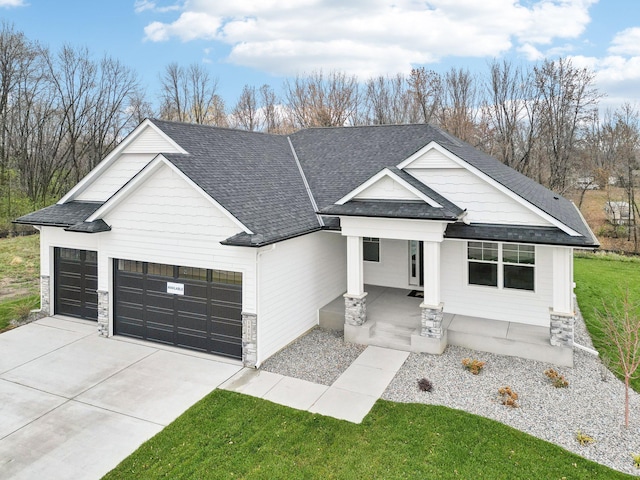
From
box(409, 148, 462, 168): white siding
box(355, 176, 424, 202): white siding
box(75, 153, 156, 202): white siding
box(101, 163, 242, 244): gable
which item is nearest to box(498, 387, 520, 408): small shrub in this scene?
box(355, 176, 424, 202): white siding

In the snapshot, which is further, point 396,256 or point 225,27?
point 225,27

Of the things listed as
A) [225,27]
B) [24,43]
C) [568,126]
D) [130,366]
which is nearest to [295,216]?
[130,366]

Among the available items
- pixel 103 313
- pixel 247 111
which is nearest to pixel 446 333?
pixel 103 313

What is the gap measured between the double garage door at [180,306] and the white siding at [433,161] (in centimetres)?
625

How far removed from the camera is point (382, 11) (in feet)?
75.2

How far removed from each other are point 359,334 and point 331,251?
324cm

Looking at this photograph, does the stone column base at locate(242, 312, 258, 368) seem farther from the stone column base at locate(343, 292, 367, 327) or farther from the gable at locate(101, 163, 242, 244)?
the stone column base at locate(343, 292, 367, 327)

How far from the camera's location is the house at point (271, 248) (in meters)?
10.8

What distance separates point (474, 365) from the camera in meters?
10.1

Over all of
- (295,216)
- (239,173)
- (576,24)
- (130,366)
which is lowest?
(130,366)

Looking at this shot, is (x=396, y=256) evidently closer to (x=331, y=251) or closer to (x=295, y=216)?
(x=331, y=251)

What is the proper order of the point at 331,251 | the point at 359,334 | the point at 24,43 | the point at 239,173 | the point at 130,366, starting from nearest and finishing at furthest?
1. the point at 130,366
2. the point at 359,334
3. the point at 239,173
4. the point at 331,251
5. the point at 24,43

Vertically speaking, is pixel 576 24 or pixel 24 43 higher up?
pixel 24 43

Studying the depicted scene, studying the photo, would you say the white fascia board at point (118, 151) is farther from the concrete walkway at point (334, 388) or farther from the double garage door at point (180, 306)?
the concrete walkway at point (334, 388)
